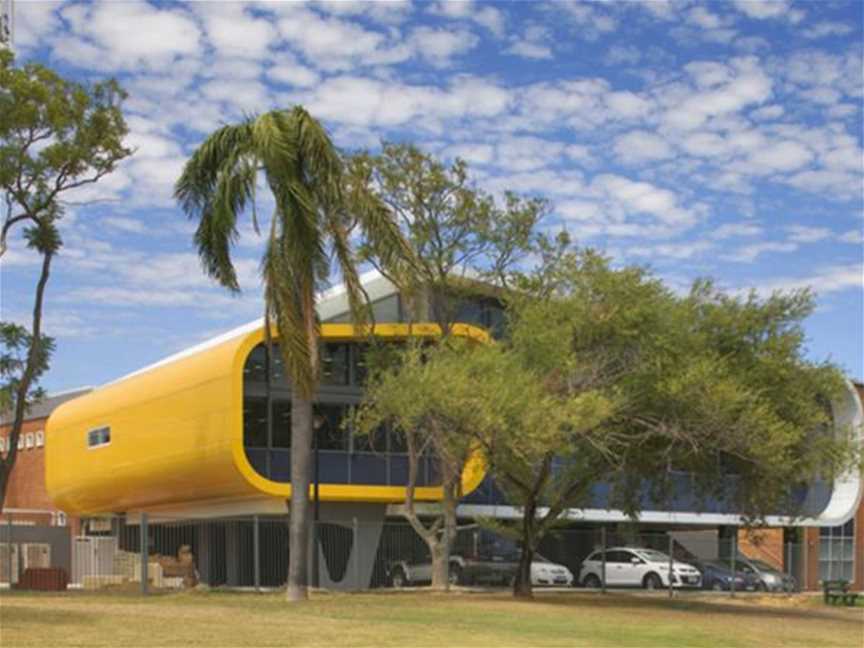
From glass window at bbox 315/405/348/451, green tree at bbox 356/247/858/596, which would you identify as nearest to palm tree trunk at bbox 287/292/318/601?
green tree at bbox 356/247/858/596

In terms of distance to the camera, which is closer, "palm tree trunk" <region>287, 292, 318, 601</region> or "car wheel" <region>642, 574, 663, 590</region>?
"palm tree trunk" <region>287, 292, 318, 601</region>

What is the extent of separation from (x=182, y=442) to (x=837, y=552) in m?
29.5

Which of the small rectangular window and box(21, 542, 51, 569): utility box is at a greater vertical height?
the small rectangular window

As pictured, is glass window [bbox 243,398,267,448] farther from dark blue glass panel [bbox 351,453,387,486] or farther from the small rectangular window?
the small rectangular window

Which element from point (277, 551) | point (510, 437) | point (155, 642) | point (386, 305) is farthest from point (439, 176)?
point (155, 642)

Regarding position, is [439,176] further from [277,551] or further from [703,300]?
[277,551]

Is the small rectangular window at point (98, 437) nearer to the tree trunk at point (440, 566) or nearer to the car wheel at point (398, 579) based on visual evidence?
the car wheel at point (398, 579)

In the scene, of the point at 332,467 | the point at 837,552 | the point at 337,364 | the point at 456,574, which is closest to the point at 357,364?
the point at 337,364

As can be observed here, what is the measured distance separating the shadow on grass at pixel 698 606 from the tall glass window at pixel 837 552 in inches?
799

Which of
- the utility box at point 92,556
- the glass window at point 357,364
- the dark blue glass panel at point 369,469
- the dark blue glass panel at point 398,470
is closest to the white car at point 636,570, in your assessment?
the dark blue glass panel at point 398,470

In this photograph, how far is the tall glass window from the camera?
180ft

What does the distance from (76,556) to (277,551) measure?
10874 millimetres

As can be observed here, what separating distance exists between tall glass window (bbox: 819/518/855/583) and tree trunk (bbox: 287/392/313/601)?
33112 millimetres

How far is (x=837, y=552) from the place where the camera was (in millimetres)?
55500
